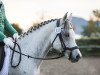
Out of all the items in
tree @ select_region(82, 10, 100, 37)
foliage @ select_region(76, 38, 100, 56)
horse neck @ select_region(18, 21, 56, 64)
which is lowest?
tree @ select_region(82, 10, 100, 37)

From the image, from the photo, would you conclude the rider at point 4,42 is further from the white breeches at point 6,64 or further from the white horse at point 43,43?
the white horse at point 43,43

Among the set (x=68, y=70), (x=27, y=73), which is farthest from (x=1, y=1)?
(x=68, y=70)

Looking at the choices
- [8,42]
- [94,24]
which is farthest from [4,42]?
[94,24]

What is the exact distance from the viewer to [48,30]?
8.07m

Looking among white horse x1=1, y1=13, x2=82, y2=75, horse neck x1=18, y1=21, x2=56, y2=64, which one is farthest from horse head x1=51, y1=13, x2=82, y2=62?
horse neck x1=18, y1=21, x2=56, y2=64

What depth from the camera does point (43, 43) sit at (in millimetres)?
8094

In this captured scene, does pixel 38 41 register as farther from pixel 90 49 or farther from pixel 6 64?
pixel 90 49

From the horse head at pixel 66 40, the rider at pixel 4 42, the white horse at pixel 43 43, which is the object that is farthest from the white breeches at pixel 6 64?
the horse head at pixel 66 40

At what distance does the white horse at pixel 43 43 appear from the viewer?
25.8 ft

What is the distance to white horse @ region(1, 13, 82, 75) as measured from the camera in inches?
310

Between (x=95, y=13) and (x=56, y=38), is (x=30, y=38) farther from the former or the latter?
(x=95, y=13)

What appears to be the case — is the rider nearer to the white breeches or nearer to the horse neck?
the white breeches

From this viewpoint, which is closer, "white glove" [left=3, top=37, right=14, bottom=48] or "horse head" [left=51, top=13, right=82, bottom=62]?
"horse head" [left=51, top=13, right=82, bottom=62]

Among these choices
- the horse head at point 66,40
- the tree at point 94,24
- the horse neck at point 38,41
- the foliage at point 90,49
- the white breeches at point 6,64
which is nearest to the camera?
the horse head at point 66,40
